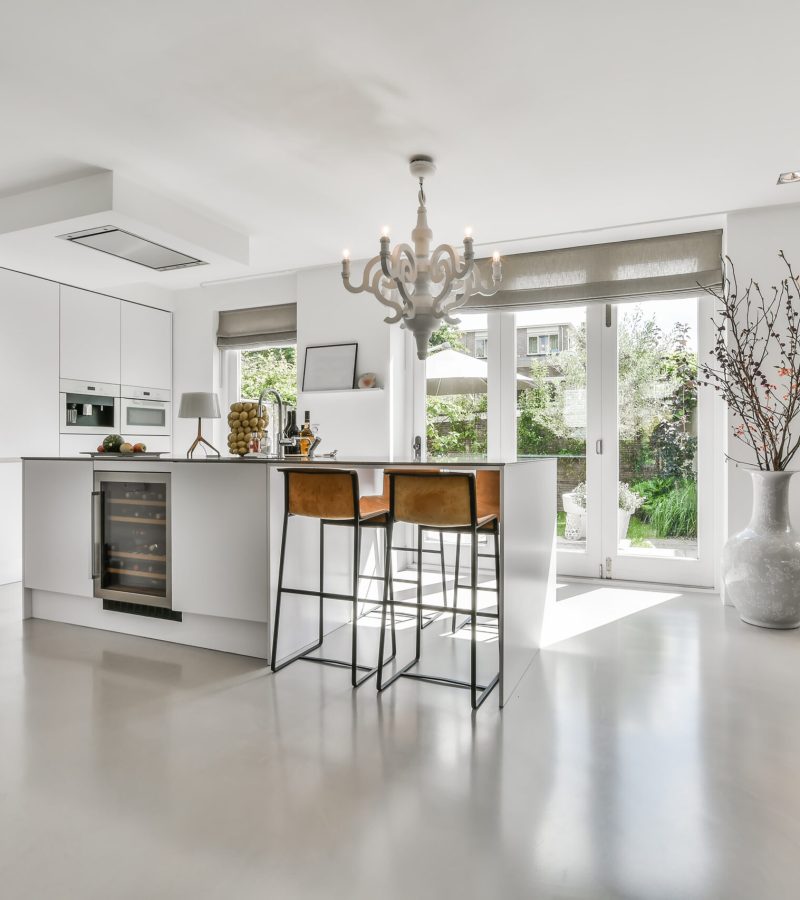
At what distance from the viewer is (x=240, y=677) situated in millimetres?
2877

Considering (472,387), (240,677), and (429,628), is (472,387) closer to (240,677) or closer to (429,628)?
(429,628)

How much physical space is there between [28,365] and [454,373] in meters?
3.39

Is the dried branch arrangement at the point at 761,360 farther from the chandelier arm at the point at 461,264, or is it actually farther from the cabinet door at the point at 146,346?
the cabinet door at the point at 146,346

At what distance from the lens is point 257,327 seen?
19.2 ft

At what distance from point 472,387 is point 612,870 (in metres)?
3.96

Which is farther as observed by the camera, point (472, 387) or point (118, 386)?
point (118, 386)

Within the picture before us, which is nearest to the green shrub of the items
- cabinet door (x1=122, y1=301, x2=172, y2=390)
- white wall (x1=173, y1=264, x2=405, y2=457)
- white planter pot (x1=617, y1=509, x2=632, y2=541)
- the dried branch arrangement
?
white planter pot (x1=617, y1=509, x2=632, y2=541)

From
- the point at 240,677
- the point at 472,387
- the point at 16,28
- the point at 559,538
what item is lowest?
the point at 240,677

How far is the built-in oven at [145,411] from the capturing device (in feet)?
18.5

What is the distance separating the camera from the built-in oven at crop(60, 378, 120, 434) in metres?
5.07

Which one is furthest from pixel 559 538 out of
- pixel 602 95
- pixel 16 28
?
pixel 16 28

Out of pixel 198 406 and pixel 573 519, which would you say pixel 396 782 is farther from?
Answer: pixel 573 519

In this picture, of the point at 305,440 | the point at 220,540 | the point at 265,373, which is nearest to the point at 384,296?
the point at 305,440

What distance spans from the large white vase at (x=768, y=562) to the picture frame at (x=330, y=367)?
305cm
